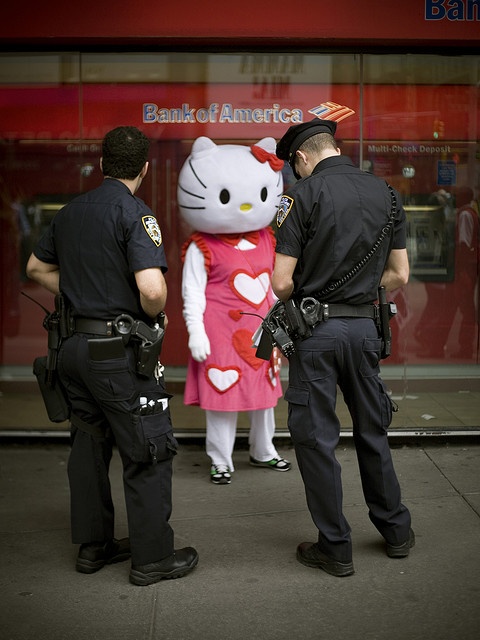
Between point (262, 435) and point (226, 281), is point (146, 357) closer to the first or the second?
point (226, 281)

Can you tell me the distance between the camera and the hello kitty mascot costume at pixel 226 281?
5.32m

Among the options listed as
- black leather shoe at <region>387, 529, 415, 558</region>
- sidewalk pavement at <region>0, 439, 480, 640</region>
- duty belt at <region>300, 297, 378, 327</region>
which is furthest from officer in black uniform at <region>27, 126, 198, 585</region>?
black leather shoe at <region>387, 529, 415, 558</region>

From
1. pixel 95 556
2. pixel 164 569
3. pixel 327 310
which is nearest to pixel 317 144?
pixel 327 310

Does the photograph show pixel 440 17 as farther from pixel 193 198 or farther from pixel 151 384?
pixel 151 384

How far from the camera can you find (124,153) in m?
3.96

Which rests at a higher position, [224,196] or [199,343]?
[224,196]

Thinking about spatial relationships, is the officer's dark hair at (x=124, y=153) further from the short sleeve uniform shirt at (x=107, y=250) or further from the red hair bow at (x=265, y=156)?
the red hair bow at (x=265, y=156)

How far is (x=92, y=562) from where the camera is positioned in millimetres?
4117

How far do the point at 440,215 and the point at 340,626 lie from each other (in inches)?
139

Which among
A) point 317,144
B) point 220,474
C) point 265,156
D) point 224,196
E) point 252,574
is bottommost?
point 252,574

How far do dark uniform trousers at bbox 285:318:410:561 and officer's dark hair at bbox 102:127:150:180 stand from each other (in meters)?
1.04

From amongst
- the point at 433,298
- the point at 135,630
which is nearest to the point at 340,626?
the point at 135,630

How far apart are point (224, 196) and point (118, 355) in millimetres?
1744

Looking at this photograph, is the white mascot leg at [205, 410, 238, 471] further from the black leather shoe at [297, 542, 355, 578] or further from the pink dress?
the black leather shoe at [297, 542, 355, 578]
